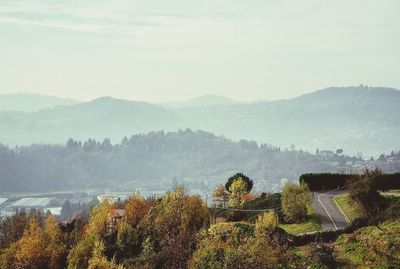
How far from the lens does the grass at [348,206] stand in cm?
5247

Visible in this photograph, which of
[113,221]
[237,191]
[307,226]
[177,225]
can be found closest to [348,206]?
[307,226]

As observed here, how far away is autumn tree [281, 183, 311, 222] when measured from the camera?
55531 millimetres

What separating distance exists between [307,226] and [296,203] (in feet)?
14.0

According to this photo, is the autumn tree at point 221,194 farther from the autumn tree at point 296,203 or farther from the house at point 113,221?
the autumn tree at point 296,203

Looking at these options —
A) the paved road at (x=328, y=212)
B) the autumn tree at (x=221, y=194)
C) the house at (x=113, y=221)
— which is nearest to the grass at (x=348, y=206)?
the paved road at (x=328, y=212)

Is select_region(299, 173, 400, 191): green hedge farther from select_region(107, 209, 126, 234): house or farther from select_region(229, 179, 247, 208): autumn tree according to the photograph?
select_region(107, 209, 126, 234): house

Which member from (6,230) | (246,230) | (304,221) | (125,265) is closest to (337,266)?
(246,230)

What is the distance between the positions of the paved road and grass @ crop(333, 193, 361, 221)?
51 centimetres

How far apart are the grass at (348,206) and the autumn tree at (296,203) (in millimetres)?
3437

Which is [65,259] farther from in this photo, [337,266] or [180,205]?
[337,266]

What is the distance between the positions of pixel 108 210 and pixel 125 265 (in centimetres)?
1392

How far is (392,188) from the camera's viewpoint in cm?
5850

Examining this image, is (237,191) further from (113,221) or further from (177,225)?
(177,225)

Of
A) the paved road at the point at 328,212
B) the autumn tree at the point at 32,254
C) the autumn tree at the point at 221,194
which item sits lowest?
the autumn tree at the point at 32,254
